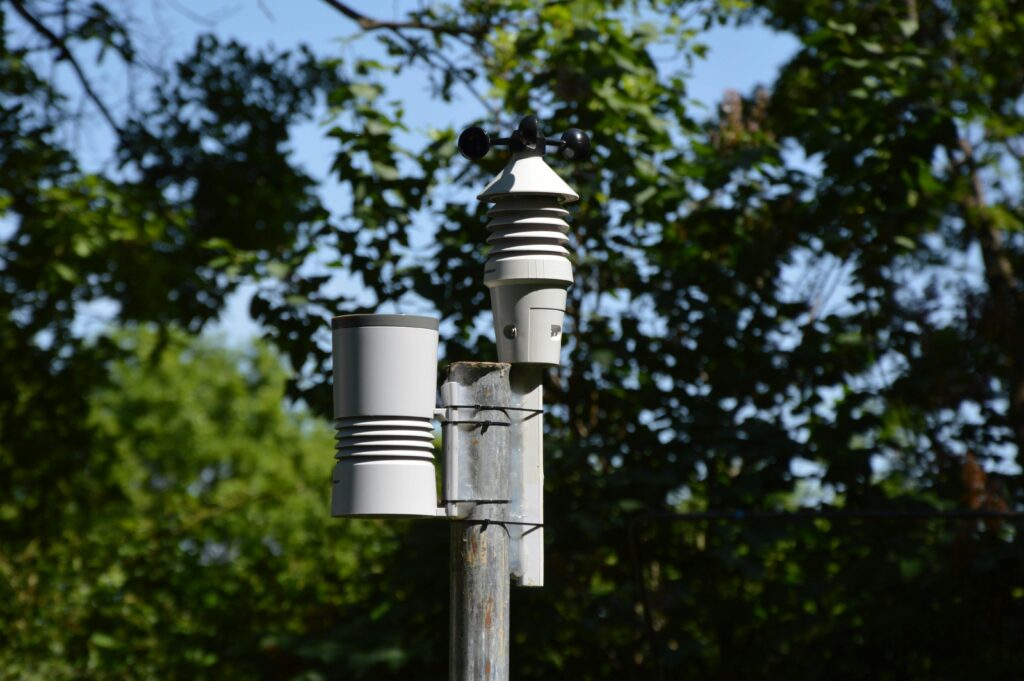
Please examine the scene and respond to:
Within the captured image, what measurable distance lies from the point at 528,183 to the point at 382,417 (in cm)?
78

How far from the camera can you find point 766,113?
334 inches

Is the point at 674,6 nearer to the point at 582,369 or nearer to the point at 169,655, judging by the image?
the point at 582,369

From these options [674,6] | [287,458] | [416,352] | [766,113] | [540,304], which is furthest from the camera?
[287,458]

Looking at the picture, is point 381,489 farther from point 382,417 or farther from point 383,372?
point 383,372

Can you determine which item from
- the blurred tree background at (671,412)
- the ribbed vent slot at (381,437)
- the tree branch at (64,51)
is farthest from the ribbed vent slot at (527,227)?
the tree branch at (64,51)

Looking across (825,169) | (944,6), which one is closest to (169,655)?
(825,169)

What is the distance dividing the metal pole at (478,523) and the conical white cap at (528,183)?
19.2 inches

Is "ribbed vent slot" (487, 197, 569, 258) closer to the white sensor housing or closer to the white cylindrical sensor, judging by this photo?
the white sensor housing

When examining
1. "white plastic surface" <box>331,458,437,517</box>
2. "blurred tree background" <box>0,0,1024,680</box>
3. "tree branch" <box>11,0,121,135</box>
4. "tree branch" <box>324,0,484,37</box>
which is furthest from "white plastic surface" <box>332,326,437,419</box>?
"tree branch" <box>11,0,121,135</box>

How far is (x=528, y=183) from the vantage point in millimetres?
3588

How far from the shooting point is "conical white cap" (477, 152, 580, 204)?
3572 millimetres

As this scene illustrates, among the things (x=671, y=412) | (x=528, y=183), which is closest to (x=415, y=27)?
(x=671, y=412)

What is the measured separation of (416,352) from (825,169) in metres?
4.24

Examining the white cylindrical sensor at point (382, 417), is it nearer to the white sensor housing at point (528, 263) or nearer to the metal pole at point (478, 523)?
the metal pole at point (478, 523)
